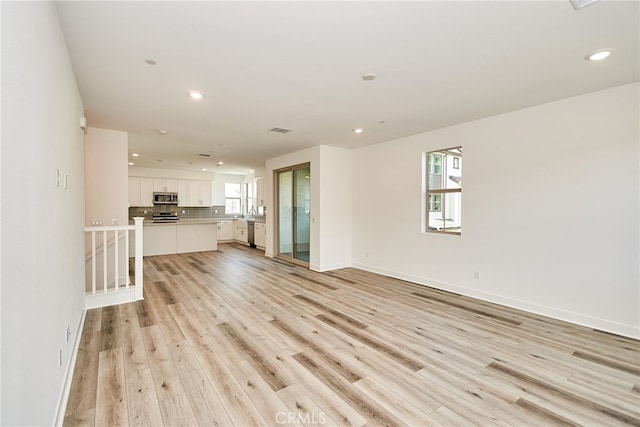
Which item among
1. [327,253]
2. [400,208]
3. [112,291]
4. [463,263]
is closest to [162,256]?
[112,291]

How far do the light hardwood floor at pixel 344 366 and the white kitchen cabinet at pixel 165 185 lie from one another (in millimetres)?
5994

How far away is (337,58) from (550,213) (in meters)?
3.13

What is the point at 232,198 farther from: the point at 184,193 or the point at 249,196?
the point at 184,193

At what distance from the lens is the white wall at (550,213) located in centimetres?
300

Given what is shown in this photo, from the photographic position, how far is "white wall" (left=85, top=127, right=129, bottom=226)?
4504mm

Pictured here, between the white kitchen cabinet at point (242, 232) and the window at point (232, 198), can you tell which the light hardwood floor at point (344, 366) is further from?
the window at point (232, 198)

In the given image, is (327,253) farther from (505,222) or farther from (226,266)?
(505,222)

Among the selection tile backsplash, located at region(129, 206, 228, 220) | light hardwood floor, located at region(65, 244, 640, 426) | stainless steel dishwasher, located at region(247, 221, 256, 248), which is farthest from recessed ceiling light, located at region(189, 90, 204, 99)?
tile backsplash, located at region(129, 206, 228, 220)

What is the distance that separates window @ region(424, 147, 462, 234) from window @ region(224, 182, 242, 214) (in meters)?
8.12

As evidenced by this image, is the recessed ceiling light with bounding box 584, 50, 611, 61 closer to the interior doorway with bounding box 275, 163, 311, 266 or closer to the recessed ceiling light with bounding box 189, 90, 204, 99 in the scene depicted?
the recessed ceiling light with bounding box 189, 90, 204, 99

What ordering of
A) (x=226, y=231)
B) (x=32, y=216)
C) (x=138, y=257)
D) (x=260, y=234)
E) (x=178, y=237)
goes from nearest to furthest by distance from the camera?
(x=32, y=216) < (x=138, y=257) < (x=178, y=237) < (x=260, y=234) < (x=226, y=231)

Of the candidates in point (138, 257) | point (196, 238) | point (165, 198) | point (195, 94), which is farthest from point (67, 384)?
point (165, 198)

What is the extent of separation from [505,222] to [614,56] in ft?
6.67

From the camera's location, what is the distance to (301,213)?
6.63 meters
